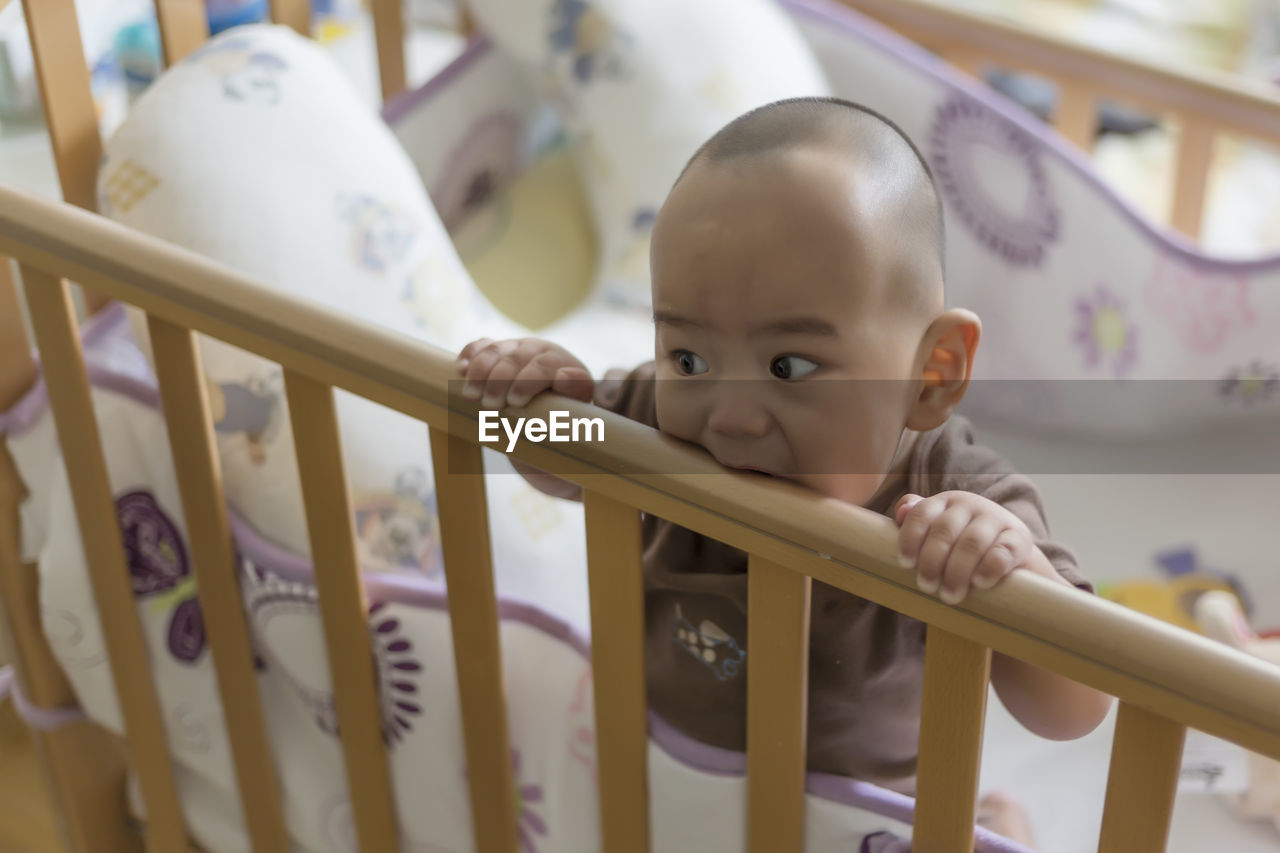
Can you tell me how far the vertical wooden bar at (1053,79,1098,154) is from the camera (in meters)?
1.49

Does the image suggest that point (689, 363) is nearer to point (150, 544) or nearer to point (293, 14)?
point (150, 544)

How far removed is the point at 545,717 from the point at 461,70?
0.84m

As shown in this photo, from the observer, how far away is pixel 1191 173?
146 centimetres

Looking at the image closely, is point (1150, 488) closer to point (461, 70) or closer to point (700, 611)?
point (700, 611)

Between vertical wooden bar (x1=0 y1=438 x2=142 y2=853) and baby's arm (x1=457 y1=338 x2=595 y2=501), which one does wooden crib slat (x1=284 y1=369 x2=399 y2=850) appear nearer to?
baby's arm (x1=457 y1=338 x2=595 y2=501)

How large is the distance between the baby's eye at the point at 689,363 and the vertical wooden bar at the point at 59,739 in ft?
2.01

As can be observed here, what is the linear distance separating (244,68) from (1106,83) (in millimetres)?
870

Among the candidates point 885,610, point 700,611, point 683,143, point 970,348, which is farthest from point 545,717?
point 683,143

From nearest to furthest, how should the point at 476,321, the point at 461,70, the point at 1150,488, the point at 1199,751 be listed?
1. the point at 1199,751
2. the point at 476,321
3. the point at 1150,488
4. the point at 461,70

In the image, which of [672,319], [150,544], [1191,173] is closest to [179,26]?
[150,544]

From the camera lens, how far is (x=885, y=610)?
2.66 feet

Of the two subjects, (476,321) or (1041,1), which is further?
(1041,1)

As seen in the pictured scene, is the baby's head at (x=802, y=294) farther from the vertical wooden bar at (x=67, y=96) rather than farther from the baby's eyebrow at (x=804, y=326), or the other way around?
the vertical wooden bar at (x=67, y=96)

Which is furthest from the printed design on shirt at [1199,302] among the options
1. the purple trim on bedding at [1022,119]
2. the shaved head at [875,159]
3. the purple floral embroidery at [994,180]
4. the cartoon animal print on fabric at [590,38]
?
the shaved head at [875,159]
